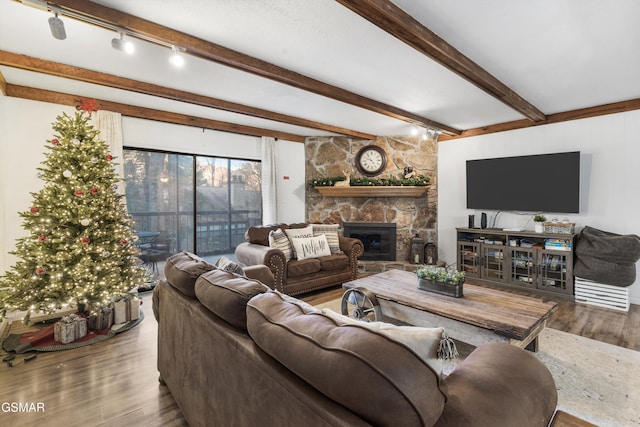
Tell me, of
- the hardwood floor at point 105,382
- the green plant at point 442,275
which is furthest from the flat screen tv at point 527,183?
the green plant at point 442,275

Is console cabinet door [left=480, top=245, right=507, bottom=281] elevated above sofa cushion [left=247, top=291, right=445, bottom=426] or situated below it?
below

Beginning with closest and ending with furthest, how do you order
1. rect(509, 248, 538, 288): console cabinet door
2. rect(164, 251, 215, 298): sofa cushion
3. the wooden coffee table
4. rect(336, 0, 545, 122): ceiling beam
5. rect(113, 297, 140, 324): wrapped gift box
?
rect(164, 251, 215, 298): sofa cushion, rect(336, 0, 545, 122): ceiling beam, the wooden coffee table, rect(113, 297, 140, 324): wrapped gift box, rect(509, 248, 538, 288): console cabinet door

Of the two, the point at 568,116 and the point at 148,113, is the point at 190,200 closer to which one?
the point at 148,113

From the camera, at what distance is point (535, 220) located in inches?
175

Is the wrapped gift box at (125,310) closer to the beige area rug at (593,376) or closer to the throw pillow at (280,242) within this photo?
the throw pillow at (280,242)

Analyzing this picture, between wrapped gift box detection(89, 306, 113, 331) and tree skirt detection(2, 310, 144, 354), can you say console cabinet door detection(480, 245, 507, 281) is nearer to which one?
tree skirt detection(2, 310, 144, 354)

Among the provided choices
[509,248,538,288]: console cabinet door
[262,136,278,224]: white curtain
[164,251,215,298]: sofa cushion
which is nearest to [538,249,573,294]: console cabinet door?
[509,248,538,288]: console cabinet door

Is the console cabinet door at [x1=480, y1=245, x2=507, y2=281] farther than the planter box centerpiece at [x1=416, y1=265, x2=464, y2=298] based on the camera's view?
Yes

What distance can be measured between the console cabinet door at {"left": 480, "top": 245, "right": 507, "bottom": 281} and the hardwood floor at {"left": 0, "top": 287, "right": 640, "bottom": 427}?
140 cm

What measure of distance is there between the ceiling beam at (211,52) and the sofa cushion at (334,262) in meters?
2.16

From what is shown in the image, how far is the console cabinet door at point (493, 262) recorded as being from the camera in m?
4.57

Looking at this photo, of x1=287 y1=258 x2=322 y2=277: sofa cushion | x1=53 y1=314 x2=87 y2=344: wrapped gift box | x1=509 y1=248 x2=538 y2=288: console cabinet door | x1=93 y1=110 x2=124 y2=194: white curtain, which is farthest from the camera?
x1=509 y1=248 x2=538 y2=288: console cabinet door
